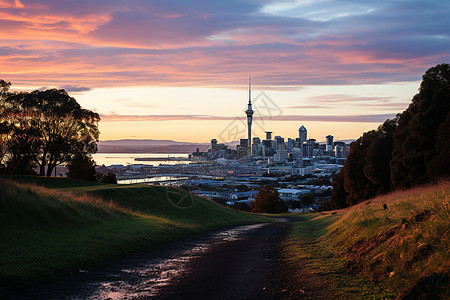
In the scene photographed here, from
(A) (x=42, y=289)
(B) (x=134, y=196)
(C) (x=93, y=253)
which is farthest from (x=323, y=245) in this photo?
(B) (x=134, y=196)

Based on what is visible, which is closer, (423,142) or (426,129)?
(426,129)

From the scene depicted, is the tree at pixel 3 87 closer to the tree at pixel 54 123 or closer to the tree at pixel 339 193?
the tree at pixel 54 123

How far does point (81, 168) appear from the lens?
6619cm

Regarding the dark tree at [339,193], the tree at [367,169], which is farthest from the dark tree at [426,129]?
the dark tree at [339,193]

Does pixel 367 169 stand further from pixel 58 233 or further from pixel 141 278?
pixel 141 278

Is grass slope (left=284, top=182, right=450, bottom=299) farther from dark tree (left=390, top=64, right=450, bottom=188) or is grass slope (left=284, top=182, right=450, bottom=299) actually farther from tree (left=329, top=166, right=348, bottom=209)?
tree (left=329, top=166, right=348, bottom=209)

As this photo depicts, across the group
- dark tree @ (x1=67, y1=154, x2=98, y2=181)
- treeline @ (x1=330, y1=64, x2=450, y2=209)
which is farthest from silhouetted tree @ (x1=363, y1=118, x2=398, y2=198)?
dark tree @ (x1=67, y1=154, x2=98, y2=181)

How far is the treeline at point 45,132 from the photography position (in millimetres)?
63156

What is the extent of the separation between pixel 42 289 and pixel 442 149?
37981 millimetres

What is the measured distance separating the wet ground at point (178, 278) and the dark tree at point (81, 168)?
50.5 m

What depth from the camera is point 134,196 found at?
3912 cm

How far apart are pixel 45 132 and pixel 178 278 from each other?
6029 cm

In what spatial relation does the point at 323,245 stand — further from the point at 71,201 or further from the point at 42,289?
the point at 71,201

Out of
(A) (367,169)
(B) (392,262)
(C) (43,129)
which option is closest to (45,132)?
(C) (43,129)
